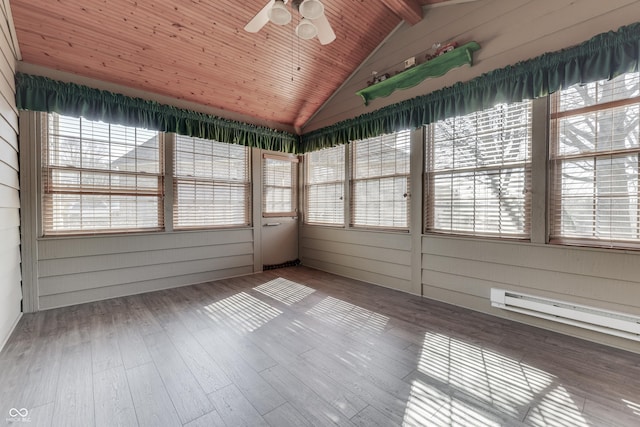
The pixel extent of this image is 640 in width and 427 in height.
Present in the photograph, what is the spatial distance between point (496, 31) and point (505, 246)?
2.32 meters

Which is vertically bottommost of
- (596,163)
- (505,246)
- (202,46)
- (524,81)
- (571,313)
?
(571,313)

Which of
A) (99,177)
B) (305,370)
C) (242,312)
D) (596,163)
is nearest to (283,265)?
(242,312)

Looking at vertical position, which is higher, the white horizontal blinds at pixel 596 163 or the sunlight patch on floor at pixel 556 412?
the white horizontal blinds at pixel 596 163

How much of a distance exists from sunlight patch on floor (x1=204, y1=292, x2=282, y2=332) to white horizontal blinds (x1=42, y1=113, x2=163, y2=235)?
5.37 feet

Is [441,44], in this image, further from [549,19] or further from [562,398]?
[562,398]

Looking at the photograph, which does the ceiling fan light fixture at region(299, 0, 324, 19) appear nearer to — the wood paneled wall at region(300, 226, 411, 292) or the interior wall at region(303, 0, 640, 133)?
the interior wall at region(303, 0, 640, 133)

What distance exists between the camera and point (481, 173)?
316 cm

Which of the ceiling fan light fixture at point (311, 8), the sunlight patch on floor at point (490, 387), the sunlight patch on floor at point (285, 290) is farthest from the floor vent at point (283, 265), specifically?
the ceiling fan light fixture at point (311, 8)

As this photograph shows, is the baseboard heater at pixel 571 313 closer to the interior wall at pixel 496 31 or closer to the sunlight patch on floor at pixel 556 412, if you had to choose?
the sunlight patch on floor at pixel 556 412

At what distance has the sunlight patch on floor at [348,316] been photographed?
2.81 m

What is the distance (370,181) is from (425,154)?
3.24 feet

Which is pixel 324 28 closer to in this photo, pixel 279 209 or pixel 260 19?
pixel 260 19

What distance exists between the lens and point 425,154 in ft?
11.9

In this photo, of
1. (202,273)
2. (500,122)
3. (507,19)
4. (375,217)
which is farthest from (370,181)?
(202,273)
